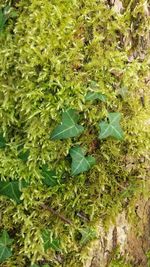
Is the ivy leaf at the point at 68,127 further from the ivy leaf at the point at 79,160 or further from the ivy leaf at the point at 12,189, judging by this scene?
the ivy leaf at the point at 12,189

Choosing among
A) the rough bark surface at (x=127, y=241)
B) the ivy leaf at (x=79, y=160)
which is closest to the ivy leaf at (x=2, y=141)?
the ivy leaf at (x=79, y=160)

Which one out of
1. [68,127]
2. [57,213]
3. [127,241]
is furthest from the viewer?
[127,241]

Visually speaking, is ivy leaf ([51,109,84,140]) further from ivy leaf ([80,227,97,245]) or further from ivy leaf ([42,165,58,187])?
ivy leaf ([80,227,97,245])

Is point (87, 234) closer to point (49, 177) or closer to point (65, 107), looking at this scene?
point (49, 177)

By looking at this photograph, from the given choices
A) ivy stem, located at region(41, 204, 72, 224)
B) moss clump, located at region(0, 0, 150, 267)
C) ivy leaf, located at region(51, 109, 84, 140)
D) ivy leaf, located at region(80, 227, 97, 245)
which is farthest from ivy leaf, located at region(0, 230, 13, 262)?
ivy leaf, located at region(51, 109, 84, 140)

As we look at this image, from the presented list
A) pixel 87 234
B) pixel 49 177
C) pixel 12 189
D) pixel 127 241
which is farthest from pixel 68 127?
pixel 127 241

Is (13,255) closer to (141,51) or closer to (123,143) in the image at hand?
(123,143)

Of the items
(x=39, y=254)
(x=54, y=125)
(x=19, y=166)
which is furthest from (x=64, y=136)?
(x=39, y=254)
